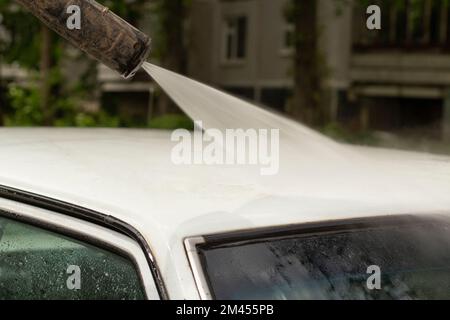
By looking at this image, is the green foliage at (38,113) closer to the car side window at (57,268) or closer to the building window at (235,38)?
the car side window at (57,268)

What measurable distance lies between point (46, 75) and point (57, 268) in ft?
43.3

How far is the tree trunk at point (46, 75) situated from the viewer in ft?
48.7

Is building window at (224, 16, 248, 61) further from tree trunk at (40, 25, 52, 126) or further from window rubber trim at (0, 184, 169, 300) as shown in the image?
window rubber trim at (0, 184, 169, 300)

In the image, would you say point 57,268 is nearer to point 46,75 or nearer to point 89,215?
point 89,215

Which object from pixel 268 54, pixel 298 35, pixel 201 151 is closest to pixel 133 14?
pixel 298 35

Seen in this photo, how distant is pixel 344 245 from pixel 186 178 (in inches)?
19.4

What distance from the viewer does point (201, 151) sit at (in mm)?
2895

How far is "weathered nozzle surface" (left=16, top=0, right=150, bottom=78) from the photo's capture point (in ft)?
7.76

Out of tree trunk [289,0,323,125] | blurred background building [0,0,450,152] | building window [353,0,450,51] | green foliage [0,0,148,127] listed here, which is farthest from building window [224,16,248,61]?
tree trunk [289,0,323,125]

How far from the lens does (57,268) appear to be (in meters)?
2.36

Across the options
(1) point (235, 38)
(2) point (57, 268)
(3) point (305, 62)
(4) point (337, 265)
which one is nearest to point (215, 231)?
(4) point (337, 265)

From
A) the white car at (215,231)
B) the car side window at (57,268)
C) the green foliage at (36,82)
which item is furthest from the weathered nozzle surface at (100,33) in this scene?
the green foliage at (36,82)

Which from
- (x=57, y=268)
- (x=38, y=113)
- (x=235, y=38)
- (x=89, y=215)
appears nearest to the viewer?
(x=89, y=215)

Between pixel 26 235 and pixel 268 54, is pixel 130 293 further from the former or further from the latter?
pixel 268 54
